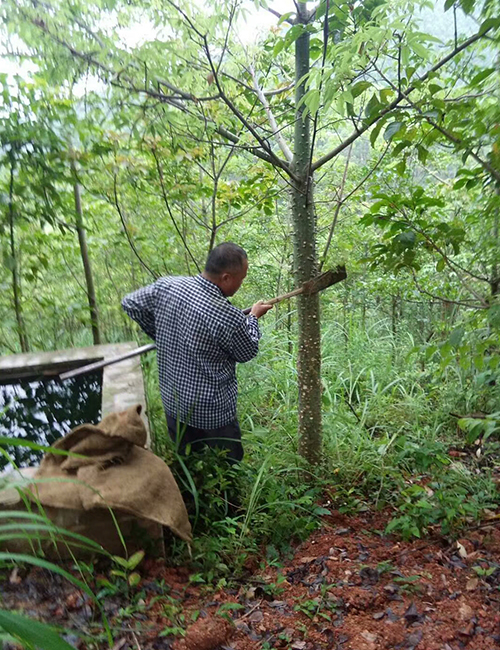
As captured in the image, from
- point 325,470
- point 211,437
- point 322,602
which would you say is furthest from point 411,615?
point 211,437

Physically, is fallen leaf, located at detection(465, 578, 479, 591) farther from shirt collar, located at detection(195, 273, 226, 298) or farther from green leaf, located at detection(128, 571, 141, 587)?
shirt collar, located at detection(195, 273, 226, 298)

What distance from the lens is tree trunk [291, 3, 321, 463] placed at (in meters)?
2.62

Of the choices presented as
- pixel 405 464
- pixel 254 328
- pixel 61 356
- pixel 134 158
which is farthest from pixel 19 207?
pixel 405 464

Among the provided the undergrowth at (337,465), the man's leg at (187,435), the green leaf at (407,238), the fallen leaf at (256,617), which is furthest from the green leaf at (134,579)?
the green leaf at (407,238)

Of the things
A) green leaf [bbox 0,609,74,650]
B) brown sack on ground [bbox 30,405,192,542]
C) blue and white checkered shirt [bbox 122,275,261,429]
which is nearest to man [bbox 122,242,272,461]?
blue and white checkered shirt [bbox 122,275,261,429]

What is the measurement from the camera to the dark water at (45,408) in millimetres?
3174

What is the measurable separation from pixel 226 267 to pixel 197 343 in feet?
1.57

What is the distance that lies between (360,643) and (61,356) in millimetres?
3231

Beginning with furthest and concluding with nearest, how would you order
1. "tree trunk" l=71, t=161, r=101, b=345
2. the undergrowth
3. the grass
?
"tree trunk" l=71, t=161, r=101, b=345 < the undergrowth < the grass

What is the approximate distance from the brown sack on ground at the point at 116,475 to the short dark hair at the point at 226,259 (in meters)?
0.94

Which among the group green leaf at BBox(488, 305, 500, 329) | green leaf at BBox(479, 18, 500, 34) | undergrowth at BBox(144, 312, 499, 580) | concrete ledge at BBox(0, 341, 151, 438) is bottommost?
undergrowth at BBox(144, 312, 499, 580)

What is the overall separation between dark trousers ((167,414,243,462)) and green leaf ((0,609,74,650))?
5.86 feet

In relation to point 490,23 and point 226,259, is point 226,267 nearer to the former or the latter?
point 226,259

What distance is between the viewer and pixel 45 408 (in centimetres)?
349
